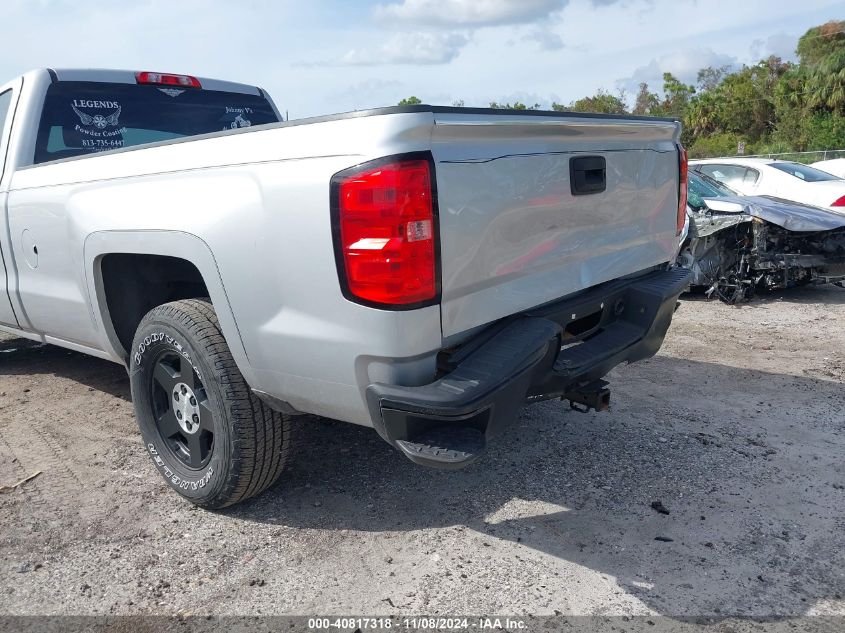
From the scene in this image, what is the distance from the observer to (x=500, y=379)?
8.65 ft

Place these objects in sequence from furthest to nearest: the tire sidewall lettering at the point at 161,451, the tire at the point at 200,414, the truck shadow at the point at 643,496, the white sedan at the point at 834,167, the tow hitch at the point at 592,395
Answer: the white sedan at the point at 834,167 < the tow hitch at the point at 592,395 < the tire sidewall lettering at the point at 161,451 < the tire at the point at 200,414 < the truck shadow at the point at 643,496

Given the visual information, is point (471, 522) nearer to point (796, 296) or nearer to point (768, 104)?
point (796, 296)

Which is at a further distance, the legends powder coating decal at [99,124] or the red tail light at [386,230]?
the legends powder coating decal at [99,124]

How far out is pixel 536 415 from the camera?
4.63 m

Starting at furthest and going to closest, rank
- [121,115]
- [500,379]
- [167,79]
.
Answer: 1. [167,79]
2. [121,115]
3. [500,379]

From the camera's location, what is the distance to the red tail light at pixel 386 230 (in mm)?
2471

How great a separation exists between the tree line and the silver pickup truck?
34.3 meters

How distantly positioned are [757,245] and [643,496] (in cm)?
533

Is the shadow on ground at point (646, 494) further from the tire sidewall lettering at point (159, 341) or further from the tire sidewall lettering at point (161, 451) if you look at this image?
the tire sidewall lettering at point (159, 341)

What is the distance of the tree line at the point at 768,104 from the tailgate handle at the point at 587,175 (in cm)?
3424

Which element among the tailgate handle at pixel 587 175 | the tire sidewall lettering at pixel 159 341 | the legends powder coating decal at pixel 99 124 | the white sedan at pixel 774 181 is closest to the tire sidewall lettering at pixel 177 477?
the tire sidewall lettering at pixel 159 341

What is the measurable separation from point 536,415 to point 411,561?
1.78 meters

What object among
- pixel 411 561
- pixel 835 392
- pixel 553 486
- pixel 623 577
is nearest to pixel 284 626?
pixel 411 561

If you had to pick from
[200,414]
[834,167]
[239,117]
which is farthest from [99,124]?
[834,167]
